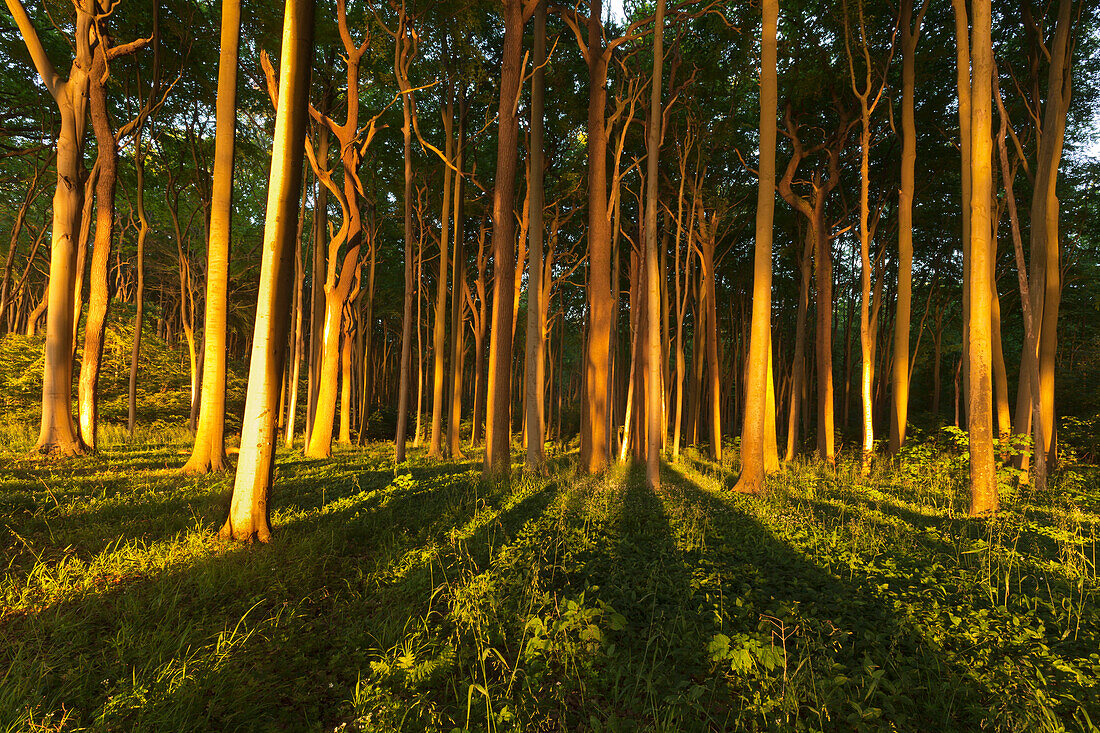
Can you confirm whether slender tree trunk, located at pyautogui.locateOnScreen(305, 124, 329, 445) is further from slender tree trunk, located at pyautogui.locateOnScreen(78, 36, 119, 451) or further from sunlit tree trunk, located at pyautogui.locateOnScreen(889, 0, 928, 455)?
sunlit tree trunk, located at pyautogui.locateOnScreen(889, 0, 928, 455)

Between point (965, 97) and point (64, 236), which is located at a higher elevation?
point (965, 97)

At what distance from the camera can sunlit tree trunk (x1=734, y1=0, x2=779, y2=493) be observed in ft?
30.9

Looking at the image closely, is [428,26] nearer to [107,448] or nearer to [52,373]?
[52,373]

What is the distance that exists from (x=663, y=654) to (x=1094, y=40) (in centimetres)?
2044

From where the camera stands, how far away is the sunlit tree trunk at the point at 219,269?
7.69m

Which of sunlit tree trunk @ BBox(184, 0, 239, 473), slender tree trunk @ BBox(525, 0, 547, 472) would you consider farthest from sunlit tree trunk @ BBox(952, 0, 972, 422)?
sunlit tree trunk @ BBox(184, 0, 239, 473)

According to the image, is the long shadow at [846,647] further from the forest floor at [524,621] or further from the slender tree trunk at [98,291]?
the slender tree trunk at [98,291]

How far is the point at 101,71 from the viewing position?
33.9ft

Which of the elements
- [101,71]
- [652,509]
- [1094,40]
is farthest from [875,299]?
[101,71]

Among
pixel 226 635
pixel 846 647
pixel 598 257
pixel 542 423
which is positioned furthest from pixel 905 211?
pixel 226 635

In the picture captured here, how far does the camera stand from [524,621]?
364 centimetres

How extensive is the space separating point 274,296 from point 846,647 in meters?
6.08

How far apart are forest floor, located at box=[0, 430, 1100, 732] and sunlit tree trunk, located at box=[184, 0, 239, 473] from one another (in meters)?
1.80

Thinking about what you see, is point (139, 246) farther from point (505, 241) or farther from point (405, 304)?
point (505, 241)
